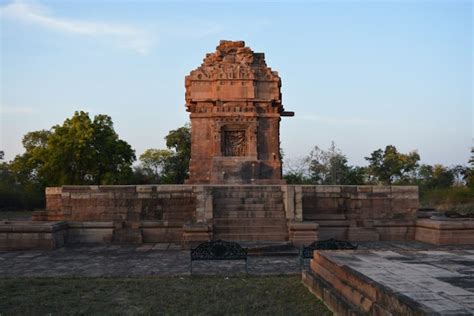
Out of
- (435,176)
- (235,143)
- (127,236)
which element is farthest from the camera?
(435,176)

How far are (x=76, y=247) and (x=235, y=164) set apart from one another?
852 cm

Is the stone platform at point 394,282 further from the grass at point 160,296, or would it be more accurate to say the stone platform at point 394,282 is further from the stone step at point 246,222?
the stone step at point 246,222

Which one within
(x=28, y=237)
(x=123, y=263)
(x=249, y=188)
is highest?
(x=249, y=188)

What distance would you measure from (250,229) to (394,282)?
27.9ft

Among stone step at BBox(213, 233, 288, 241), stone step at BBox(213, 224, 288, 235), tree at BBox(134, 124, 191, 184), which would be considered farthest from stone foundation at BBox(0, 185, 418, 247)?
tree at BBox(134, 124, 191, 184)

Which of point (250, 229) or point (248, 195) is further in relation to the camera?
point (248, 195)

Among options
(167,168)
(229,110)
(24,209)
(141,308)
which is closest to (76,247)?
(141,308)

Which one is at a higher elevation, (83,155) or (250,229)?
(83,155)

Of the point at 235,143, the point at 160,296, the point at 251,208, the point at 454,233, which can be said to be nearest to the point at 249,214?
the point at 251,208

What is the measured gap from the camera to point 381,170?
175 feet

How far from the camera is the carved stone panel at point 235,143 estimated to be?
21.1 m

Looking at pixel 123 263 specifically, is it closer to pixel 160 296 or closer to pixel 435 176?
pixel 160 296

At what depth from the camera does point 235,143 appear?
21.2 m

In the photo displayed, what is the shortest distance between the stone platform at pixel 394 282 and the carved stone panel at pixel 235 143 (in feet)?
43.5
